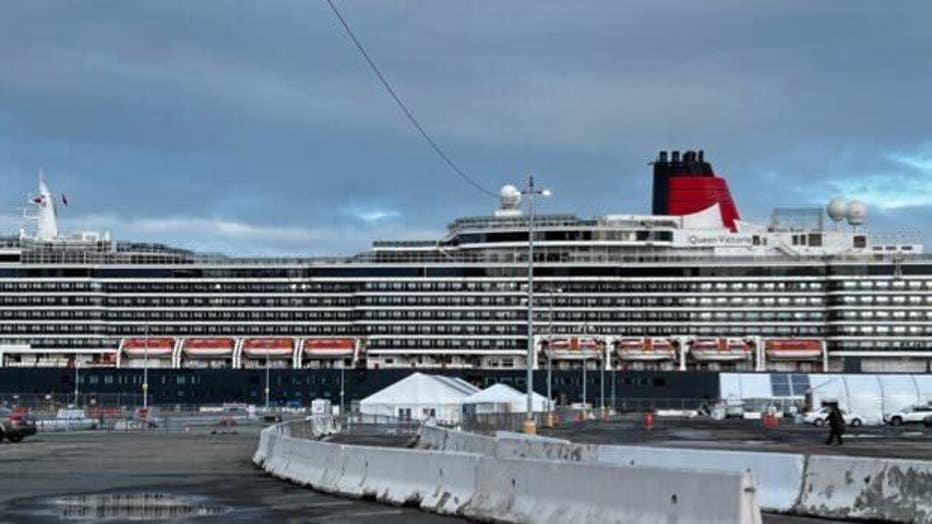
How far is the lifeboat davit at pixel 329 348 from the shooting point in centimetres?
11472

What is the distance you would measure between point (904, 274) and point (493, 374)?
33.5m

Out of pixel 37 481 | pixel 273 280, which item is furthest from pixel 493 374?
pixel 37 481

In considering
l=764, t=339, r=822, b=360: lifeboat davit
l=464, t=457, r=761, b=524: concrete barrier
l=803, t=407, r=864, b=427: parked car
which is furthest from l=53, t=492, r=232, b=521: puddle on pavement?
l=764, t=339, r=822, b=360: lifeboat davit

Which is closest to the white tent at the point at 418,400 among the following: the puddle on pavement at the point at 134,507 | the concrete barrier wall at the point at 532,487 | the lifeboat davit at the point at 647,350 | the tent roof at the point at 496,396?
the tent roof at the point at 496,396

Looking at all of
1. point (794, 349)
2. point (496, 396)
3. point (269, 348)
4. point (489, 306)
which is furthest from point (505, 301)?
point (496, 396)

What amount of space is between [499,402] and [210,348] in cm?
4702

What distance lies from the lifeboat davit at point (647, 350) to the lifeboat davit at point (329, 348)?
860 inches

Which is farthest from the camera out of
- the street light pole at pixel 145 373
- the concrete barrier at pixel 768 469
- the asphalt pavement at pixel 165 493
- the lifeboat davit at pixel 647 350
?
the lifeboat davit at pixel 647 350

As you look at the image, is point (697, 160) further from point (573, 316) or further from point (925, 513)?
point (925, 513)

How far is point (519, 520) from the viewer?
17016 mm

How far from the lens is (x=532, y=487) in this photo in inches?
670

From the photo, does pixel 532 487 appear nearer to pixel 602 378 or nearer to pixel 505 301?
pixel 602 378

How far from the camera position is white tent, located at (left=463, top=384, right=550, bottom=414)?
72.1 m

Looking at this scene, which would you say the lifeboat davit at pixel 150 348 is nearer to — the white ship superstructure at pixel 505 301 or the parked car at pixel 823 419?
the white ship superstructure at pixel 505 301
